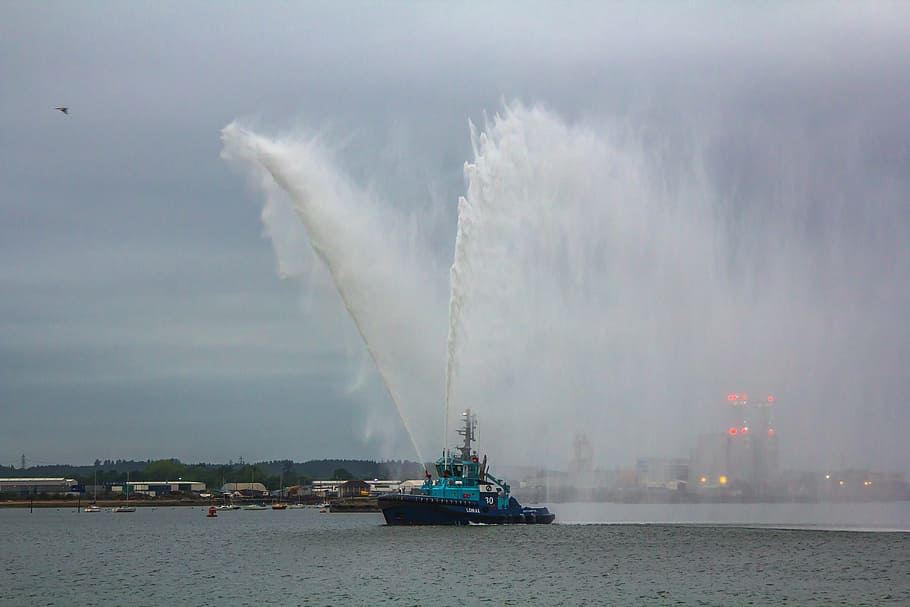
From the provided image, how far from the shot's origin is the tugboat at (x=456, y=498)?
7125cm

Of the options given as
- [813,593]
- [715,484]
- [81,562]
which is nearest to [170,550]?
[81,562]

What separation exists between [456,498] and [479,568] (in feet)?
72.6

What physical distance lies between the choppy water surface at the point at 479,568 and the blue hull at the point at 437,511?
35.5 inches

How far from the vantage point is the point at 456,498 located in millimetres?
71812

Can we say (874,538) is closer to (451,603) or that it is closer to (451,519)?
(451,519)

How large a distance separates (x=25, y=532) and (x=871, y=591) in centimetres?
8009

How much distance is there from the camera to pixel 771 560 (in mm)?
53750

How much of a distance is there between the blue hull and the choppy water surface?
0.90 metres

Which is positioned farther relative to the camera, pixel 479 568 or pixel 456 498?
pixel 456 498

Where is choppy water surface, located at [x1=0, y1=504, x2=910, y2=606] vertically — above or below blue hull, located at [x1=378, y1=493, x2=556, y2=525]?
below

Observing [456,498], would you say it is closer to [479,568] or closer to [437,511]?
[437,511]

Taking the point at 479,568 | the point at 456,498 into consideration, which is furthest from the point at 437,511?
the point at 479,568

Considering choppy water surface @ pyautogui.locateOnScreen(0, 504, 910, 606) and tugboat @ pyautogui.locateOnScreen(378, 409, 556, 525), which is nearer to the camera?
choppy water surface @ pyautogui.locateOnScreen(0, 504, 910, 606)

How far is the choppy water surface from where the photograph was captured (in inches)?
1596
